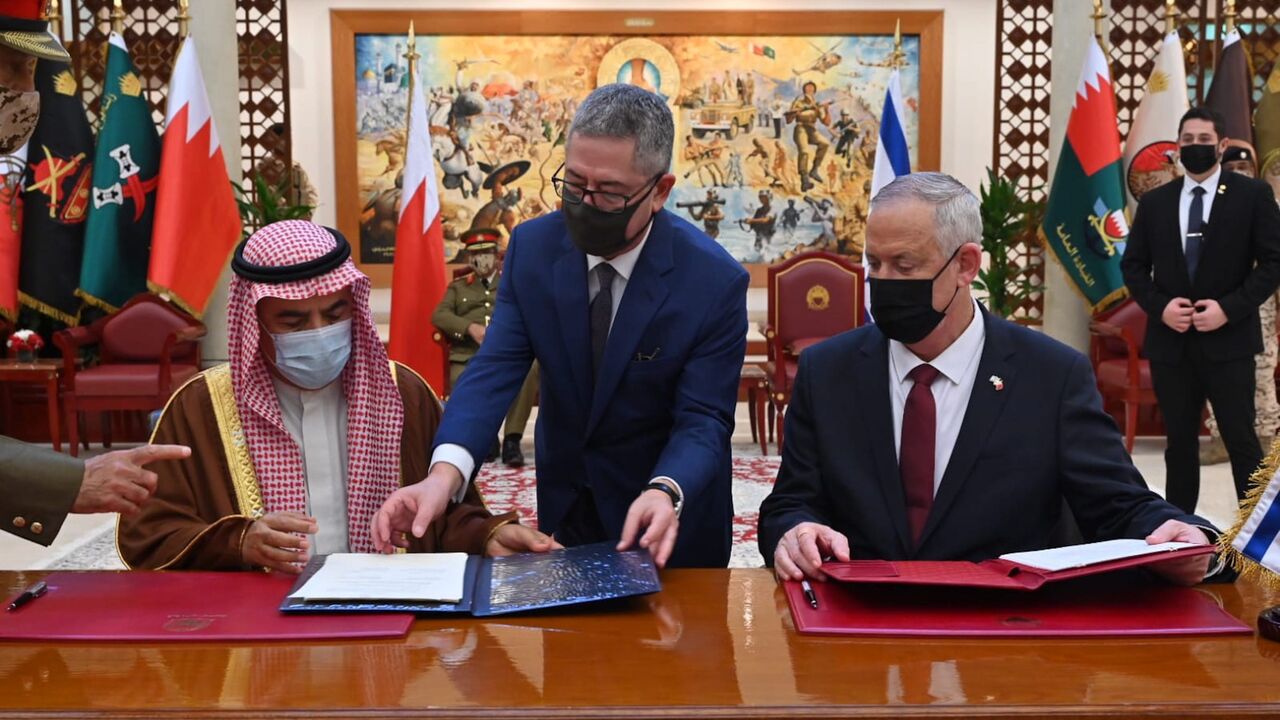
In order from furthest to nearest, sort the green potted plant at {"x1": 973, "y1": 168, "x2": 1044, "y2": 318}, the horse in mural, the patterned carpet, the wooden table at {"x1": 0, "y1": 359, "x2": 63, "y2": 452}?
the horse in mural, the green potted plant at {"x1": 973, "y1": 168, "x2": 1044, "y2": 318}, the wooden table at {"x1": 0, "y1": 359, "x2": 63, "y2": 452}, the patterned carpet

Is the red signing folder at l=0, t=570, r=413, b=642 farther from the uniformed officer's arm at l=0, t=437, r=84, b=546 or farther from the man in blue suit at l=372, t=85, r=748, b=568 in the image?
the man in blue suit at l=372, t=85, r=748, b=568

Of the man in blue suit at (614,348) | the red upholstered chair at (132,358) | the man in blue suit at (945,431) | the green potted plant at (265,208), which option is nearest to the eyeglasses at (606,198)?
the man in blue suit at (614,348)

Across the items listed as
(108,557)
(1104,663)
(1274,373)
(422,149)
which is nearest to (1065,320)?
(1274,373)

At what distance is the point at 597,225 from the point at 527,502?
14.3 feet

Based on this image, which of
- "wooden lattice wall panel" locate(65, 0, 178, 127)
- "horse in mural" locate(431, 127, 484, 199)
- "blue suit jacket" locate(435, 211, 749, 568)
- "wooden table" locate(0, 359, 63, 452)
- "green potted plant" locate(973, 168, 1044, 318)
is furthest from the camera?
"horse in mural" locate(431, 127, 484, 199)

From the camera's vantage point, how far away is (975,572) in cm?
180

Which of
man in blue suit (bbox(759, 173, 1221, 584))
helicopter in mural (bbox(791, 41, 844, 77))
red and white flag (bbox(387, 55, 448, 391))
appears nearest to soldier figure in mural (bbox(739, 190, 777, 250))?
helicopter in mural (bbox(791, 41, 844, 77))

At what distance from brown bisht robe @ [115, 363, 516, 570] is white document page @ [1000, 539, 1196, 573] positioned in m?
0.93

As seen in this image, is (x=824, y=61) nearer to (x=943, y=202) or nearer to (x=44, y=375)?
(x=44, y=375)

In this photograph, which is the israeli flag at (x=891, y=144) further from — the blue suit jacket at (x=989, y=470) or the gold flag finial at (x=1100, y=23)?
the blue suit jacket at (x=989, y=470)

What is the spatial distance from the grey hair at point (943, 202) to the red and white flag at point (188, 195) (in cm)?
644

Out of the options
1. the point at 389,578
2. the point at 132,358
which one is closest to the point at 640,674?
the point at 389,578

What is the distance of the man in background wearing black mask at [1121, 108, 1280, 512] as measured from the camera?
4.99m

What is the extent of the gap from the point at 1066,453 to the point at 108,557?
4.59 meters
